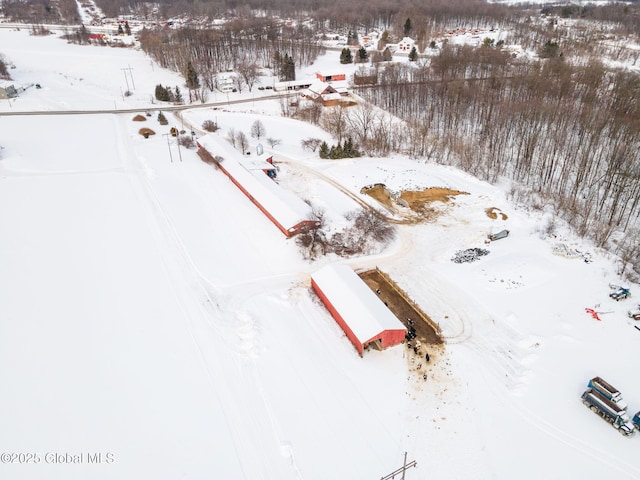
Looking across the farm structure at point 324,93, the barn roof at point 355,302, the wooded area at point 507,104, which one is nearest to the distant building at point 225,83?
the wooded area at point 507,104

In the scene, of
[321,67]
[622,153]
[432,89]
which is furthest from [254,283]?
[321,67]

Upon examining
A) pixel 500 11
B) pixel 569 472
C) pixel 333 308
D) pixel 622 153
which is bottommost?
pixel 569 472

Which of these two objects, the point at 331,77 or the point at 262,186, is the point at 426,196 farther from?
the point at 331,77

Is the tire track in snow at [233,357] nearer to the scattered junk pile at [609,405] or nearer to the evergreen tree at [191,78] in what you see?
the scattered junk pile at [609,405]

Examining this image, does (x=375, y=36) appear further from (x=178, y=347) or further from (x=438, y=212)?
(x=178, y=347)

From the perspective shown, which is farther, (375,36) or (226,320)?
(375,36)

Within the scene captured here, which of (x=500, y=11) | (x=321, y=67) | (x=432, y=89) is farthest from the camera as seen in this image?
(x=500, y=11)
